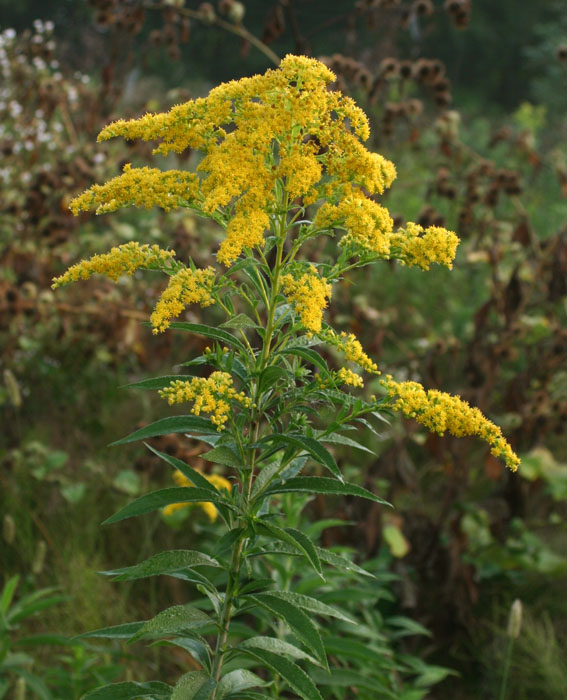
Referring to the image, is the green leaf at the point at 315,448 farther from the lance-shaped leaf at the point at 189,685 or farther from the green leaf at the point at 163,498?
the lance-shaped leaf at the point at 189,685

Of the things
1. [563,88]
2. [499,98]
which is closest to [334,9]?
[499,98]

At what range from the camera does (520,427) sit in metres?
3.82

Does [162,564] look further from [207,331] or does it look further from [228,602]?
[207,331]

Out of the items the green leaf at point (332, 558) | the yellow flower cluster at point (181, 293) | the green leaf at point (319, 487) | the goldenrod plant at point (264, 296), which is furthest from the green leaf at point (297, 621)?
the yellow flower cluster at point (181, 293)

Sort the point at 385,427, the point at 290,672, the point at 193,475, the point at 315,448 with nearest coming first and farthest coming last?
1. the point at 315,448
2. the point at 290,672
3. the point at 193,475
4. the point at 385,427

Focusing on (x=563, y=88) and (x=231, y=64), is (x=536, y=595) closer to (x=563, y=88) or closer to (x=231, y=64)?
(x=563, y=88)

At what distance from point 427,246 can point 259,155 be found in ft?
1.30

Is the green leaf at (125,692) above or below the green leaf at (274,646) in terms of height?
below

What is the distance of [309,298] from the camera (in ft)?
4.94

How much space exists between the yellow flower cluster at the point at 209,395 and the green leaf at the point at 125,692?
0.61 metres

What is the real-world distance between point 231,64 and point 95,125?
21.7 meters

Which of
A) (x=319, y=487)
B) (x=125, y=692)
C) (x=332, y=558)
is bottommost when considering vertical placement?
(x=125, y=692)

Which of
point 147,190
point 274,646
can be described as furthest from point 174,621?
point 147,190

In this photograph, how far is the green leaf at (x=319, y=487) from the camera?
1.56 m
